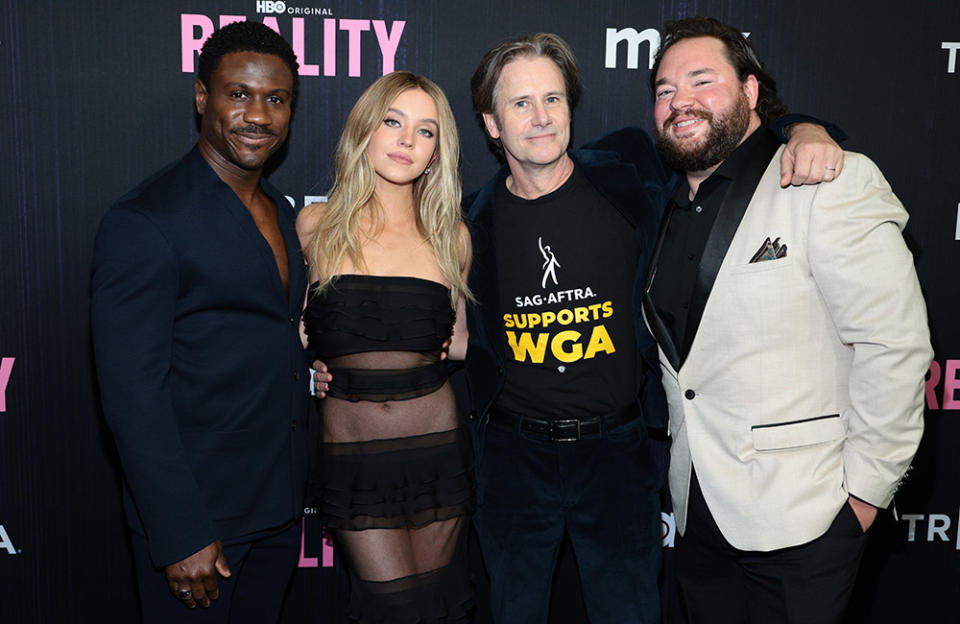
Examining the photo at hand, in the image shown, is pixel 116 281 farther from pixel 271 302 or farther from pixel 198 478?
pixel 198 478

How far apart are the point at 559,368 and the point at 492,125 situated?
0.86 meters

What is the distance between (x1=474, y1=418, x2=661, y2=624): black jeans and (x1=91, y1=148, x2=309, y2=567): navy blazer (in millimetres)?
652

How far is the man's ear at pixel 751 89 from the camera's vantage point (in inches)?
86.0

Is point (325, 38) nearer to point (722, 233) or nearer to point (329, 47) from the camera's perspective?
point (329, 47)

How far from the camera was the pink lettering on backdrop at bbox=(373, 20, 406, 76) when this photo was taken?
2.80m

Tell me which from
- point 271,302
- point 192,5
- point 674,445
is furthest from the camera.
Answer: point 192,5

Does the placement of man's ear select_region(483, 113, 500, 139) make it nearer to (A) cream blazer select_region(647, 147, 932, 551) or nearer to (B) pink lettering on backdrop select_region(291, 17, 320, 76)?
(B) pink lettering on backdrop select_region(291, 17, 320, 76)

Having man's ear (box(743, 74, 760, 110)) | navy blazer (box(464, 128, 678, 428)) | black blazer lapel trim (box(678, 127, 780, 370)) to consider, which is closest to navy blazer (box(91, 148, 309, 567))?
navy blazer (box(464, 128, 678, 428))

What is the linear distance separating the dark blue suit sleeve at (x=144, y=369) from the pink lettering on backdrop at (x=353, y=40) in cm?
127

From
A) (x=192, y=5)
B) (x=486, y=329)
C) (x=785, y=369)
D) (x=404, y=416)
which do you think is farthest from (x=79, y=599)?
(x=785, y=369)

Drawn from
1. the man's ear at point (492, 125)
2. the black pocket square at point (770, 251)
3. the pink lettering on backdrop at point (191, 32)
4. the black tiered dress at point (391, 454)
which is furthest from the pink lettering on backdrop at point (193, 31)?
the black pocket square at point (770, 251)

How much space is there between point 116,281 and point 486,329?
3.58 feet

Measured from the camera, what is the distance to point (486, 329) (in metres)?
2.38

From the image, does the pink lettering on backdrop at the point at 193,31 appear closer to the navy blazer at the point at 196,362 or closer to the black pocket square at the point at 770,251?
the navy blazer at the point at 196,362
